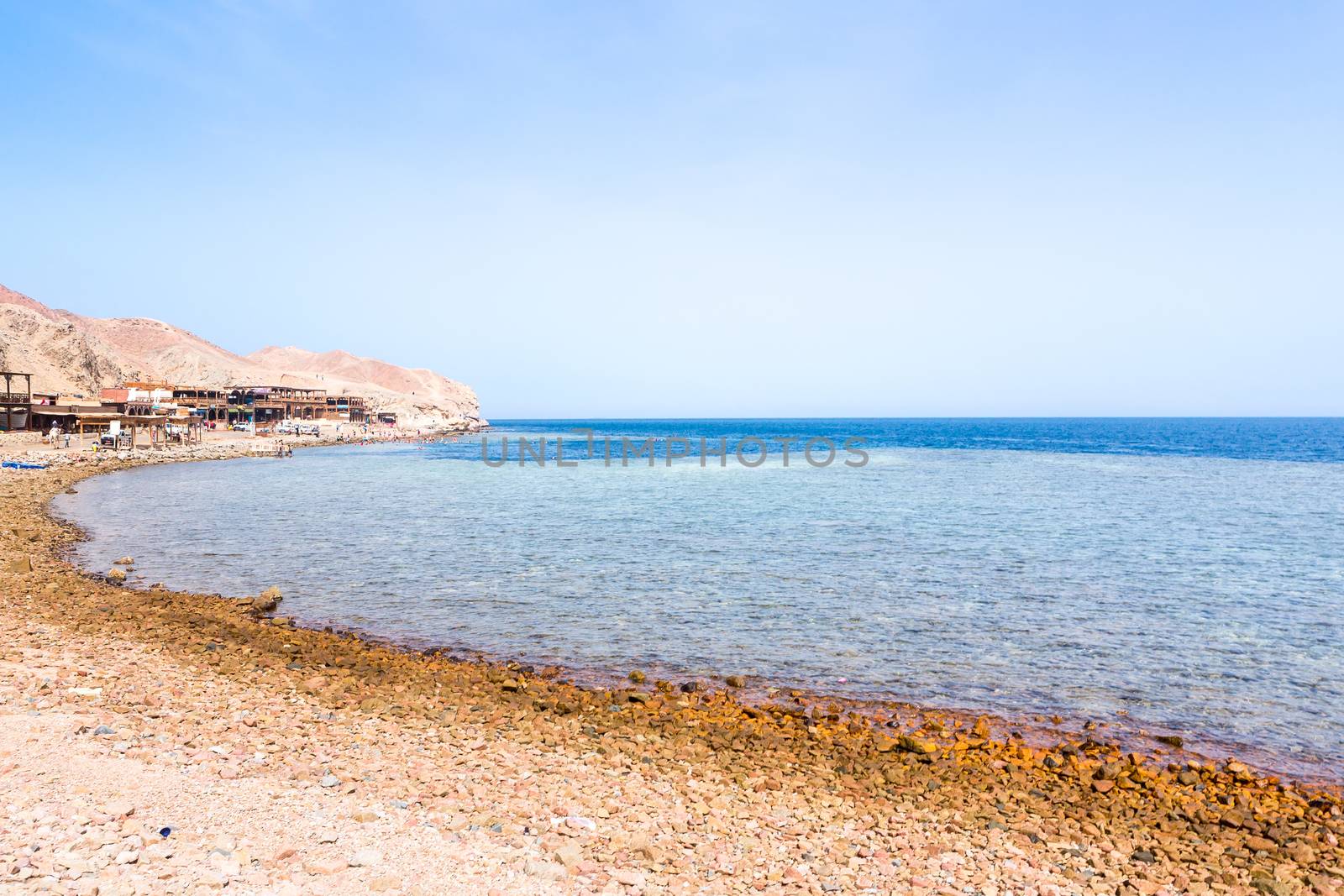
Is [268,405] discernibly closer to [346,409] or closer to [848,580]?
[346,409]

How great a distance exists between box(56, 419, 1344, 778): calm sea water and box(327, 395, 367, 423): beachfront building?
344 ft

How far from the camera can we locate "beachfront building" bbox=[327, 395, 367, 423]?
14450cm

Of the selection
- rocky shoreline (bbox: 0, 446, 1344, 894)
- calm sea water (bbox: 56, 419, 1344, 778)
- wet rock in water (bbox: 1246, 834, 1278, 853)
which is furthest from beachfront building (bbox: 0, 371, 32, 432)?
wet rock in water (bbox: 1246, 834, 1278, 853)

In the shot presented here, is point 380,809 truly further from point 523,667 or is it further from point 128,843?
point 523,667

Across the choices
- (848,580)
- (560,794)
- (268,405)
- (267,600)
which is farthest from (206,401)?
(560,794)

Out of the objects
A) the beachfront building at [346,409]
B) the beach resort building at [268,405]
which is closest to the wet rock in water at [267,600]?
the beach resort building at [268,405]

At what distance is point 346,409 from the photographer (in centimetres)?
15000

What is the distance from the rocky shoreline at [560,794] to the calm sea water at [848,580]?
2.10 m

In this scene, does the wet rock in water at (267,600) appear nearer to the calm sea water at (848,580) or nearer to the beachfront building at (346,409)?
the calm sea water at (848,580)

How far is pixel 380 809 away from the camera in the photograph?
7262mm

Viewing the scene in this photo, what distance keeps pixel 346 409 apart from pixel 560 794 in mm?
156751

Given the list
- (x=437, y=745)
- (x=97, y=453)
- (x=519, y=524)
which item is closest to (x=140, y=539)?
(x=519, y=524)

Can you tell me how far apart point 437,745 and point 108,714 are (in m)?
4.16

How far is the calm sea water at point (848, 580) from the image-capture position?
504 inches
